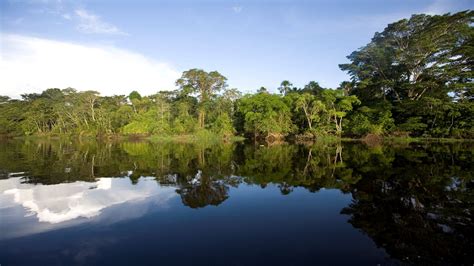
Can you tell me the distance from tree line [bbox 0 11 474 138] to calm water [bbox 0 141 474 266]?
84.1 feet

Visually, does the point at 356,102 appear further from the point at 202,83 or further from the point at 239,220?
the point at 239,220

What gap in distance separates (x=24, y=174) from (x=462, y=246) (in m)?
13.3

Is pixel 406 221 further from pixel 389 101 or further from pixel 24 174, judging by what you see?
pixel 389 101

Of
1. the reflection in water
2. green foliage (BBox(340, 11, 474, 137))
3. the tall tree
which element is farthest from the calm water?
the tall tree

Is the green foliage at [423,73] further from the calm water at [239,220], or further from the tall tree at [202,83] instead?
the calm water at [239,220]

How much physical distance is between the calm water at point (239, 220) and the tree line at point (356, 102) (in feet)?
84.1

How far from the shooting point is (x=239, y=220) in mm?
5664

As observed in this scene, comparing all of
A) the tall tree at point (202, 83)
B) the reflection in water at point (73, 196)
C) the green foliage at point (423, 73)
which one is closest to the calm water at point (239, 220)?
the reflection in water at point (73, 196)

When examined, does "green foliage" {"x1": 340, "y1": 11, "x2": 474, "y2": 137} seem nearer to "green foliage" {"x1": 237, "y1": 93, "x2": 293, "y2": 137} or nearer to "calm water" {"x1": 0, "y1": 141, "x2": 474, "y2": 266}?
"green foliage" {"x1": 237, "y1": 93, "x2": 293, "y2": 137}

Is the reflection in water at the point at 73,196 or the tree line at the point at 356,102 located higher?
the tree line at the point at 356,102

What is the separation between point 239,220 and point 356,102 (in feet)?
109

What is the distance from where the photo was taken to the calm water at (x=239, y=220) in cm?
407

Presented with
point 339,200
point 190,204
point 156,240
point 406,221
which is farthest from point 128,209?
point 406,221

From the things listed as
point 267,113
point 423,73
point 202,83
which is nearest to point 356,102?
point 423,73
